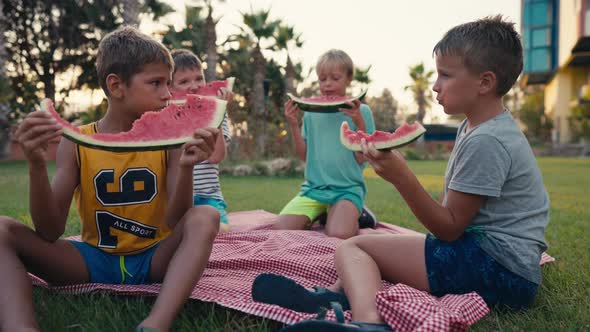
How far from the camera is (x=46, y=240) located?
2334mm

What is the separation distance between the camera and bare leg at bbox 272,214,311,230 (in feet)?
14.8

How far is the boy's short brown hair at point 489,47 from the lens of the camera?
2.31 meters

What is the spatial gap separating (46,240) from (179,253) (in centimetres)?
67

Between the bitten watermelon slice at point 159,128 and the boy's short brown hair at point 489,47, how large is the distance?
3.87 ft

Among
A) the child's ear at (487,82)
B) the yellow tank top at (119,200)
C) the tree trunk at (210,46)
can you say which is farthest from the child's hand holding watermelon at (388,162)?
the tree trunk at (210,46)

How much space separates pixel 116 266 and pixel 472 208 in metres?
1.77

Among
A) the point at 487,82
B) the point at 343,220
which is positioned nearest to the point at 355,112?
the point at 343,220

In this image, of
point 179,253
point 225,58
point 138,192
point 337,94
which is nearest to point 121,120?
point 138,192

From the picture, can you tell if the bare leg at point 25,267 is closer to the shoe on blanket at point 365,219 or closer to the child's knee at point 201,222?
the child's knee at point 201,222

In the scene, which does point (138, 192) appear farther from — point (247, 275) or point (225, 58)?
point (225, 58)

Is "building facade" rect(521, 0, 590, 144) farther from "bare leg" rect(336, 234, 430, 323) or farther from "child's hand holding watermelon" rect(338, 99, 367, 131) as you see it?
"bare leg" rect(336, 234, 430, 323)

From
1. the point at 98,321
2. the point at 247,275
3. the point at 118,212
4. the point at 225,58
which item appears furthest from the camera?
the point at 225,58

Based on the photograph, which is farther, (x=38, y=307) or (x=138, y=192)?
(x=138, y=192)

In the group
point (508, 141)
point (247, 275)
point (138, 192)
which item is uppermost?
point (508, 141)
